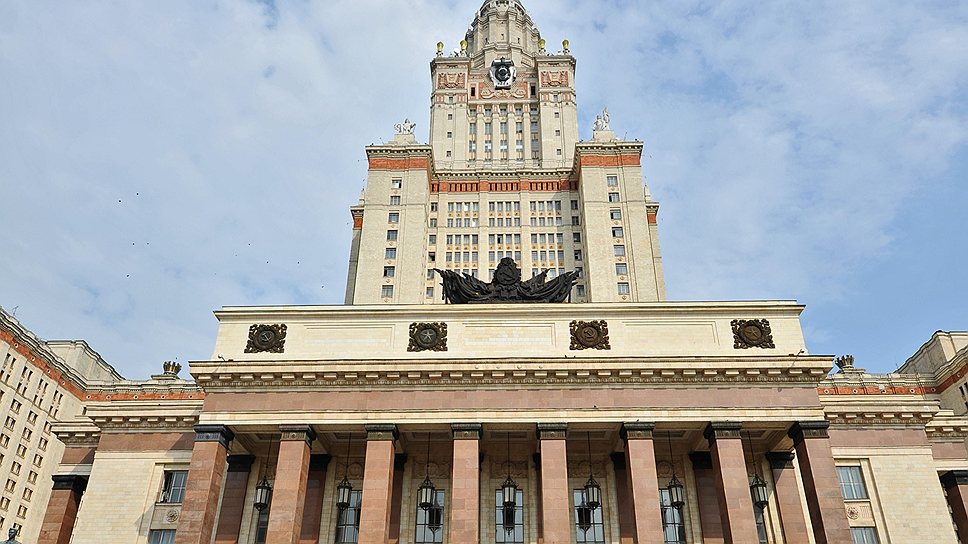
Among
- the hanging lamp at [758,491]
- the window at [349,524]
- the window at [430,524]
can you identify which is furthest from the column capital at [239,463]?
the hanging lamp at [758,491]

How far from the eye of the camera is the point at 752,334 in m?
36.2

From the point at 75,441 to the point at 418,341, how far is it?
2163 cm

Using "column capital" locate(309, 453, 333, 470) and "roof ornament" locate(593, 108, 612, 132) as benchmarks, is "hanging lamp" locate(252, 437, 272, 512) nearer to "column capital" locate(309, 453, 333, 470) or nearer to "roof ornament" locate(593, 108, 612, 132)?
"column capital" locate(309, 453, 333, 470)

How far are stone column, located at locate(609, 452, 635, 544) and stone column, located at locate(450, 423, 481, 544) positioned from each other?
22.8 feet

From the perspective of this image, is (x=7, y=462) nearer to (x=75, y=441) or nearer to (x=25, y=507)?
(x=25, y=507)

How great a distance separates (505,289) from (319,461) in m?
12.8

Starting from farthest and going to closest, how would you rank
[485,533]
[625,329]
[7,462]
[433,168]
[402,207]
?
[433,168] → [402,207] → [7,462] → [625,329] → [485,533]

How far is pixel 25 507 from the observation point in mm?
68000

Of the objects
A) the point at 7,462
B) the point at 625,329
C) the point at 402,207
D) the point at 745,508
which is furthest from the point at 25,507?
the point at 745,508

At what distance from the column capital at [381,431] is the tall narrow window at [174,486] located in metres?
11.7

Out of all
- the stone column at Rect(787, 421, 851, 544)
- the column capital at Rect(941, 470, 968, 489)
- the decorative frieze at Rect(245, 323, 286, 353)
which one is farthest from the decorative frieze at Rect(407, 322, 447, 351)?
the column capital at Rect(941, 470, 968, 489)

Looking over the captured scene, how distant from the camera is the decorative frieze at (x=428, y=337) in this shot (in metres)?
36.1

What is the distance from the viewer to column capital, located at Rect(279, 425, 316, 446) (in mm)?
33125

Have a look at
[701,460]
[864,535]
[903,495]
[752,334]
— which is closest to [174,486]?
[701,460]
